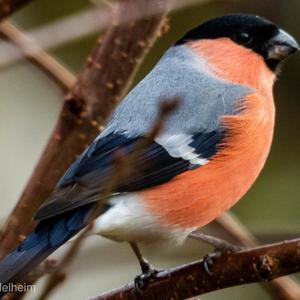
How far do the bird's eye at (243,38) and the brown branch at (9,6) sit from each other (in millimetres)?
1262

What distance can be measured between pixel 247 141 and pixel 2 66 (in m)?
1.04

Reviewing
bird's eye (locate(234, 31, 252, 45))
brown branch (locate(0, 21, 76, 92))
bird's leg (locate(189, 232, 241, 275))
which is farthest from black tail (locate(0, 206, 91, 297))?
bird's eye (locate(234, 31, 252, 45))

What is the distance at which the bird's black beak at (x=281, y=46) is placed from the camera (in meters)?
3.49

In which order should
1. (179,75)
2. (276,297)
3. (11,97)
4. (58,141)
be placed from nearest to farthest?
(276,297) → (58,141) → (179,75) → (11,97)

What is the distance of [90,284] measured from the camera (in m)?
5.39

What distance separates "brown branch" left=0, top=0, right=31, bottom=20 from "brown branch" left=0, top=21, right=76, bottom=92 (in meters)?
0.23

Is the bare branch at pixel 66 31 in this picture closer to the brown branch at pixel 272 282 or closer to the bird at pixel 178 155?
the bird at pixel 178 155

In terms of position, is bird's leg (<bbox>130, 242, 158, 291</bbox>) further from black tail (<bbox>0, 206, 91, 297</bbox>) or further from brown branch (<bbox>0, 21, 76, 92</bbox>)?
brown branch (<bbox>0, 21, 76, 92</bbox>)

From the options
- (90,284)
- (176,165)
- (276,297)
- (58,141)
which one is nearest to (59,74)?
(58,141)

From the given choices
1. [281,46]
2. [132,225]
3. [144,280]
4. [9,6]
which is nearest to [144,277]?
[144,280]

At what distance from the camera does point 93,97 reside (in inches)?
121

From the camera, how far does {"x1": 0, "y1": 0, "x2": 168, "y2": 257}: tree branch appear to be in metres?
3.02

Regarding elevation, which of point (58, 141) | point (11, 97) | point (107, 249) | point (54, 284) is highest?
point (11, 97)

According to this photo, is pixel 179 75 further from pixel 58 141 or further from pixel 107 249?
pixel 107 249
